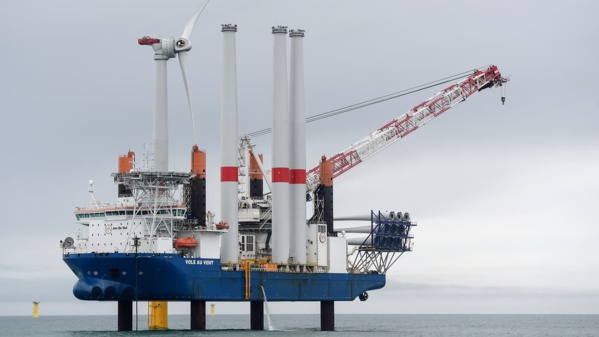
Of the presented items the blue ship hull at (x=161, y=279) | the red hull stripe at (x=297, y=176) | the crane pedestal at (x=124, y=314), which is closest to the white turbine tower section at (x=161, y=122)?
the blue ship hull at (x=161, y=279)

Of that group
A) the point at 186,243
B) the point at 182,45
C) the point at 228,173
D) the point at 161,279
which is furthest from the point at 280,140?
the point at 161,279

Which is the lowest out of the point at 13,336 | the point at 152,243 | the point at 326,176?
the point at 13,336

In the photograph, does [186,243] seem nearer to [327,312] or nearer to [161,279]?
[161,279]

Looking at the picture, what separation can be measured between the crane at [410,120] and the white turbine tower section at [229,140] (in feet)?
40.8

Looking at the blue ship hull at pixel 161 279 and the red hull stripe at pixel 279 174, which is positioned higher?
the red hull stripe at pixel 279 174

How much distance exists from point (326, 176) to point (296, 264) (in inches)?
335

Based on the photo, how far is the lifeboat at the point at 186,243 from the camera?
3115 inches

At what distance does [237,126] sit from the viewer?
83.1 meters

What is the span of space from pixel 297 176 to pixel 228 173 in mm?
6422

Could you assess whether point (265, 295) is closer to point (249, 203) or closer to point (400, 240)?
point (249, 203)

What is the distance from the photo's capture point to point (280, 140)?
3305 inches

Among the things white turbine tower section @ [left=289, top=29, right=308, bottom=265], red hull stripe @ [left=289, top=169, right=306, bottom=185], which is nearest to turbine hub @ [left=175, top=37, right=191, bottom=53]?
white turbine tower section @ [left=289, top=29, right=308, bottom=265]

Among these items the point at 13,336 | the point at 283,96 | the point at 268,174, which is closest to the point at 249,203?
the point at 268,174

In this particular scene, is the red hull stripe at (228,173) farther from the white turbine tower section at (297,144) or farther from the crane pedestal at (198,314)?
the crane pedestal at (198,314)
